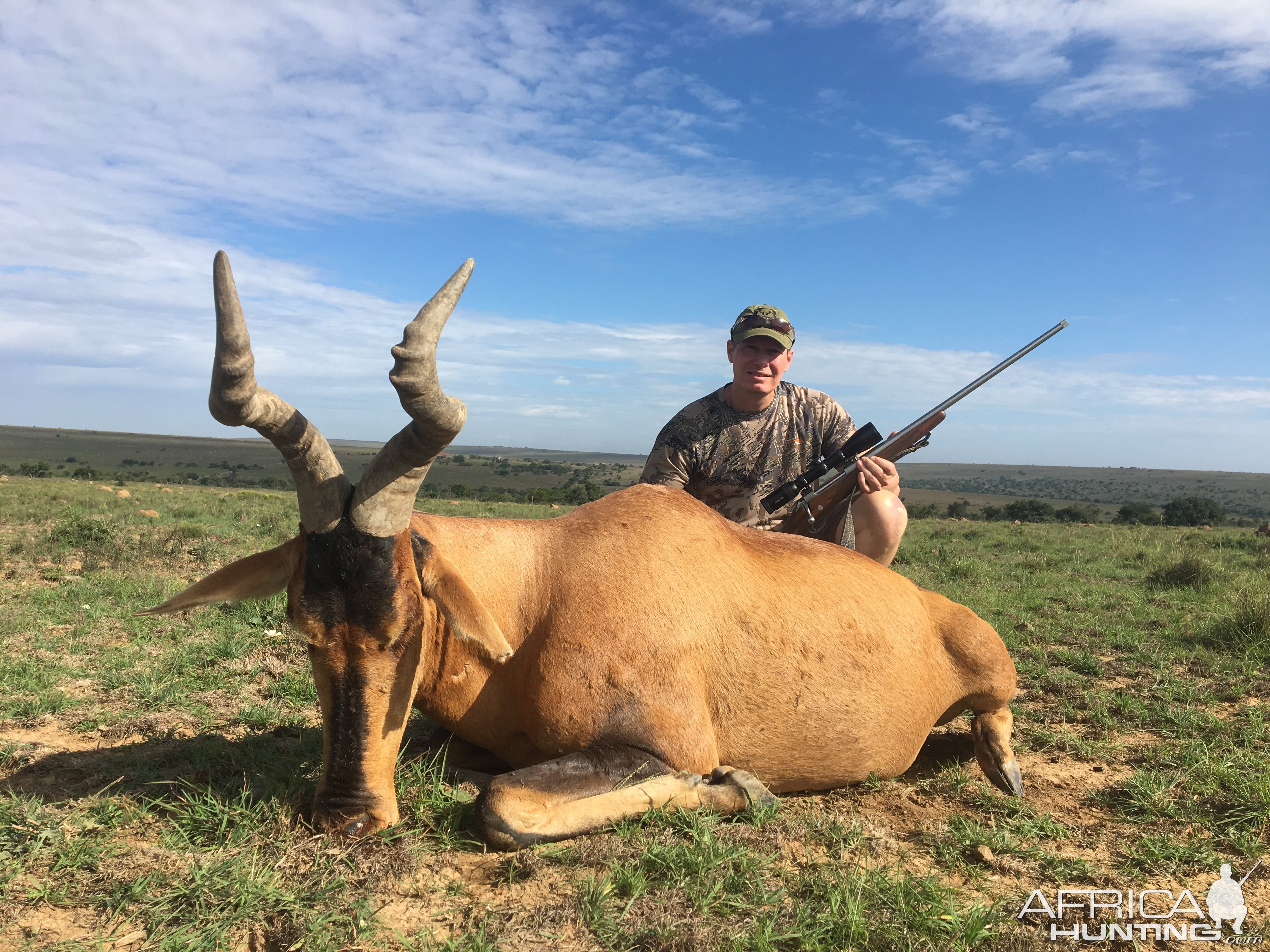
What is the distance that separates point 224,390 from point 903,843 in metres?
3.38

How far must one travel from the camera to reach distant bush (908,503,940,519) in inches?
1260

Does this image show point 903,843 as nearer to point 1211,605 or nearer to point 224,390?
point 224,390

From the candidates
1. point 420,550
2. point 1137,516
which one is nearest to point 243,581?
point 420,550

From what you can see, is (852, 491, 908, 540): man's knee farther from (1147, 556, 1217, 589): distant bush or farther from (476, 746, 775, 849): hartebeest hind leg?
(1147, 556, 1217, 589): distant bush

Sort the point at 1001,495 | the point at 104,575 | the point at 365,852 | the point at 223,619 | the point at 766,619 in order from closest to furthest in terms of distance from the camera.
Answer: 1. the point at 365,852
2. the point at 766,619
3. the point at 223,619
4. the point at 104,575
5. the point at 1001,495

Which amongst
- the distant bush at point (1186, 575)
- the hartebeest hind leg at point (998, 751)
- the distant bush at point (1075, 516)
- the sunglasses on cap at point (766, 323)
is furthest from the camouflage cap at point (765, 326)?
the distant bush at point (1075, 516)

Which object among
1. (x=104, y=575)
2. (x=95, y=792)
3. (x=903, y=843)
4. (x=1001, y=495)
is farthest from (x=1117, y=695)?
(x=1001, y=495)

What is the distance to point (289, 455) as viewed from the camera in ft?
10.4

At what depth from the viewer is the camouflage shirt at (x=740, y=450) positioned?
6.55 m

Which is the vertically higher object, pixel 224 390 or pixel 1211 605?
pixel 224 390

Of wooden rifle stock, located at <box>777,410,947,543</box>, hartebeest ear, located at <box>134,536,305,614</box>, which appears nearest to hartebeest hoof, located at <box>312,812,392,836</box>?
hartebeest ear, located at <box>134,536,305,614</box>

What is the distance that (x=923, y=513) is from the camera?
3572 cm

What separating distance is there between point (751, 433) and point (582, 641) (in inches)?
132

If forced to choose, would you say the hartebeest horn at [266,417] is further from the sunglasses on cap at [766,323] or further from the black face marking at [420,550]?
the sunglasses on cap at [766,323]
